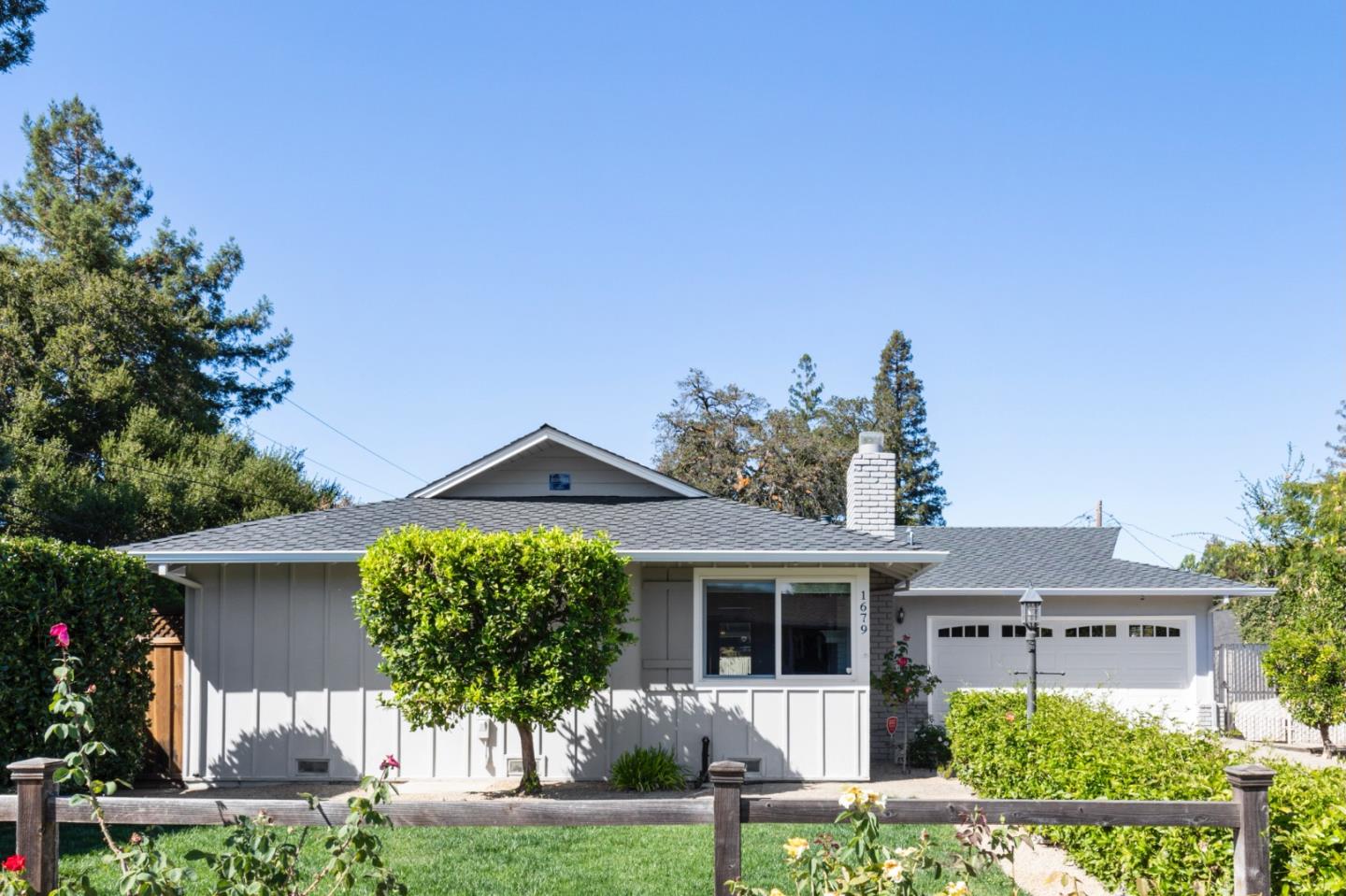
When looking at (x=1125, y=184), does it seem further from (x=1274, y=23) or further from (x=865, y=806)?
(x=865, y=806)

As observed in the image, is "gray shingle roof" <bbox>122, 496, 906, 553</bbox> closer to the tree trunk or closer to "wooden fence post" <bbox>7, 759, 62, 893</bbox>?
the tree trunk

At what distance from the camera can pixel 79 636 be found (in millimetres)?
9617

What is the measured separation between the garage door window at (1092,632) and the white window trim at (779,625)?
6.62 metres

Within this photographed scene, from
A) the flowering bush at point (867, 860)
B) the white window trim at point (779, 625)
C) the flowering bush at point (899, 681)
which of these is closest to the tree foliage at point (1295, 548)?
the flowering bush at point (899, 681)

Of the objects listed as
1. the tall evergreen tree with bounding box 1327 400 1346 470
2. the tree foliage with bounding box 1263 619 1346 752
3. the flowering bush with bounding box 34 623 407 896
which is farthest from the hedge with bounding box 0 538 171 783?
the tall evergreen tree with bounding box 1327 400 1346 470

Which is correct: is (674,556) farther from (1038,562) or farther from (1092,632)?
(1038,562)

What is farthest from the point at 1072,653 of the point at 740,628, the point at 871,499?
the point at 740,628

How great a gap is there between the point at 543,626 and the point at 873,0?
790 cm

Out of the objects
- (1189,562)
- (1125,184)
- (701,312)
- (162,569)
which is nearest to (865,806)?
(162,569)

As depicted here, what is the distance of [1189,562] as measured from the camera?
5384cm

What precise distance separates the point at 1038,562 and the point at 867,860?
50.3 ft

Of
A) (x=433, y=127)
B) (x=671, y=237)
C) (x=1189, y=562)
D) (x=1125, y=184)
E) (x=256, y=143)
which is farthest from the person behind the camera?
(x=1189, y=562)

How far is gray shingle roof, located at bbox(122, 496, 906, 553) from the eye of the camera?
38.2 feet

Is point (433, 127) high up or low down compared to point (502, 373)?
up
